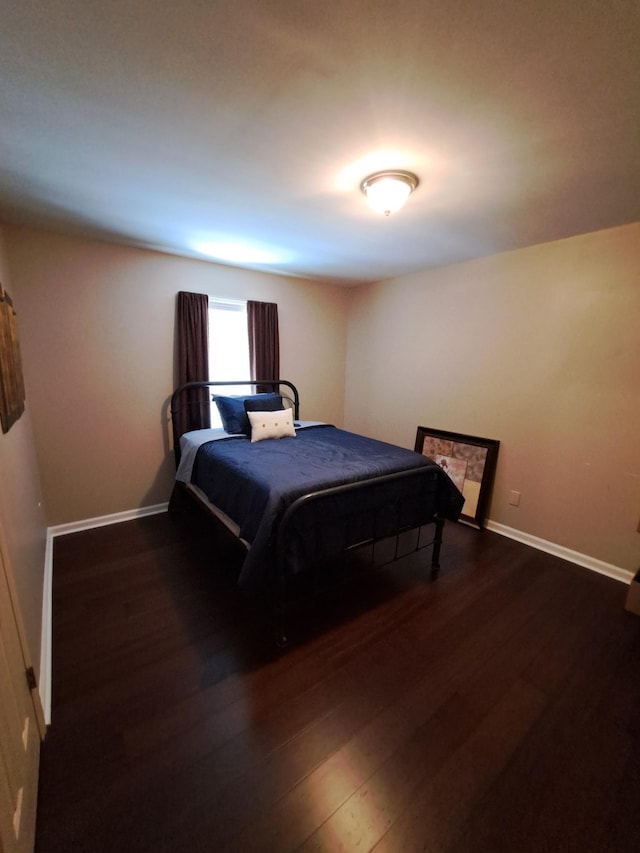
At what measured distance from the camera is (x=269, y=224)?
2340mm

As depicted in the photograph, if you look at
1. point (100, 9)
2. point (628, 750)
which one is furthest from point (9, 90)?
point (628, 750)

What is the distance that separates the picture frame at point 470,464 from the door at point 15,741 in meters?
3.11

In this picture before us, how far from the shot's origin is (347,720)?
1386 millimetres

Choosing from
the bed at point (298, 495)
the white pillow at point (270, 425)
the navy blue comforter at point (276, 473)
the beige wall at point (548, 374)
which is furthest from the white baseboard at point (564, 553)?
the white pillow at point (270, 425)

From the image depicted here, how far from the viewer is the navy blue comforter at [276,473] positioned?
1.71m

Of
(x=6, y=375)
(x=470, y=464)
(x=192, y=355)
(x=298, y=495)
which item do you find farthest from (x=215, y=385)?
(x=470, y=464)

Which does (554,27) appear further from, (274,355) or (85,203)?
(274,355)

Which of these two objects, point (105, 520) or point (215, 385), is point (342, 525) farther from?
point (105, 520)

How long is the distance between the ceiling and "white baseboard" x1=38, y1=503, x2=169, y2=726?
2.33 metres

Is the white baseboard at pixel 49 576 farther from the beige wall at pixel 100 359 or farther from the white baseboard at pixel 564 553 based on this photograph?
the white baseboard at pixel 564 553

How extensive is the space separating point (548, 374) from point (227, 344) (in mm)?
2967

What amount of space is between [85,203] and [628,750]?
383 centimetres

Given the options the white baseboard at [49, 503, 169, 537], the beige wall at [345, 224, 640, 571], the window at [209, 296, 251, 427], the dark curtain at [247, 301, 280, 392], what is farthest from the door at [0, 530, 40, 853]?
the beige wall at [345, 224, 640, 571]

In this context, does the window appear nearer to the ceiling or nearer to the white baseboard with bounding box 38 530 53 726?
the ceiling
